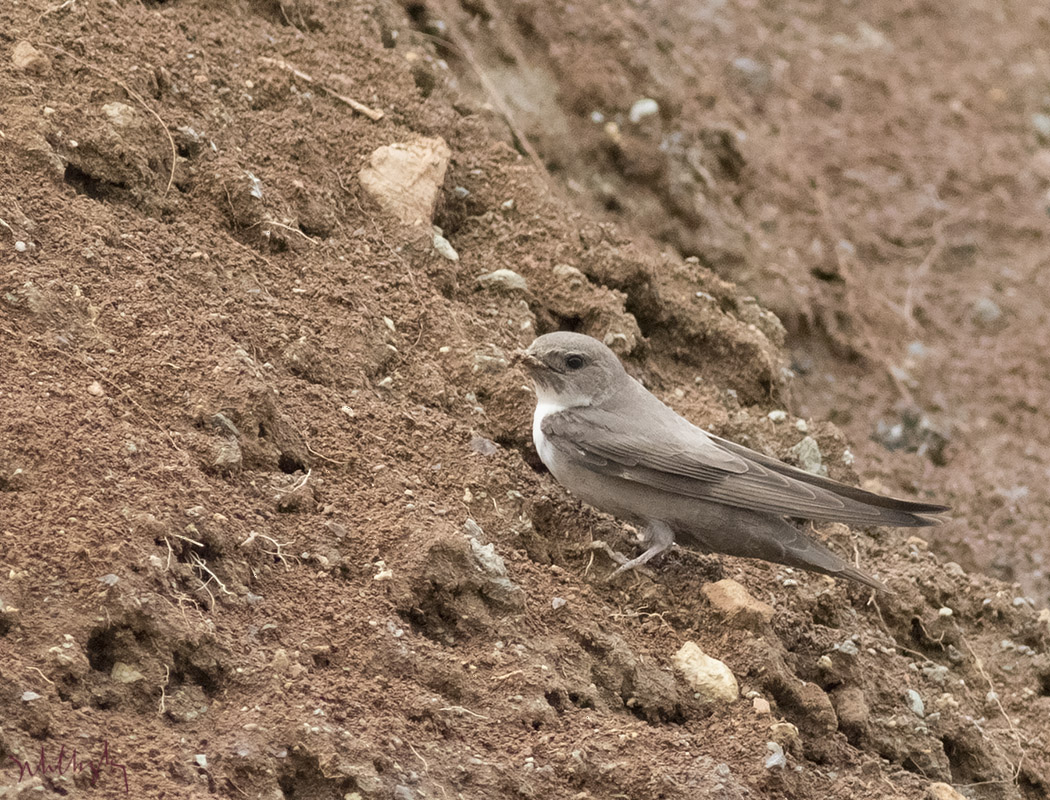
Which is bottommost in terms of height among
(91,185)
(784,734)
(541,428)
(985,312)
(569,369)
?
(985,312)

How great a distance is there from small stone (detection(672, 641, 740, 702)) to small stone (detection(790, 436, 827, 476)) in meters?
2.06

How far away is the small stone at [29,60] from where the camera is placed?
5.65 meters

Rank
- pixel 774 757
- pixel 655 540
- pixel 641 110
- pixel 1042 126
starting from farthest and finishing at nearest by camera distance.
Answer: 1. pixel 1042 126
2. pixel 641 110
3. pixel 655 540
4. pixel 774 757

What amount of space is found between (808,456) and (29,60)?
4706 mm

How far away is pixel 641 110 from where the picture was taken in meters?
8.95

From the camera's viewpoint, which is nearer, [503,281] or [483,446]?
[483,446]

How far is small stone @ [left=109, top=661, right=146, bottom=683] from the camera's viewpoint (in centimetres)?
381

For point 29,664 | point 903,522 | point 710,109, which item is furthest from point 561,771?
point 710,109

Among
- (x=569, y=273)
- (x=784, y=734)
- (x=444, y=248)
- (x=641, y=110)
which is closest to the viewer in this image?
(x=784, y=734)

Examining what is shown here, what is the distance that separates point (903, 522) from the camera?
5.66m

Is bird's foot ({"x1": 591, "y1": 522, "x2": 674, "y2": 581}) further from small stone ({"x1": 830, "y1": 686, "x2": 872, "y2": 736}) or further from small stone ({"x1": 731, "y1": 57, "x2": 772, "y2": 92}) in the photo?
small stone ({"x1": 731, "y1": 57, "x2": 772, "y2": 92})

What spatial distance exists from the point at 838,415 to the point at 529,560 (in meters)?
4.15

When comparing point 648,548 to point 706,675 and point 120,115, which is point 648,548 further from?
point 120,115

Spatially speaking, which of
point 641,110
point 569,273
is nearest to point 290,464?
point 569,273
